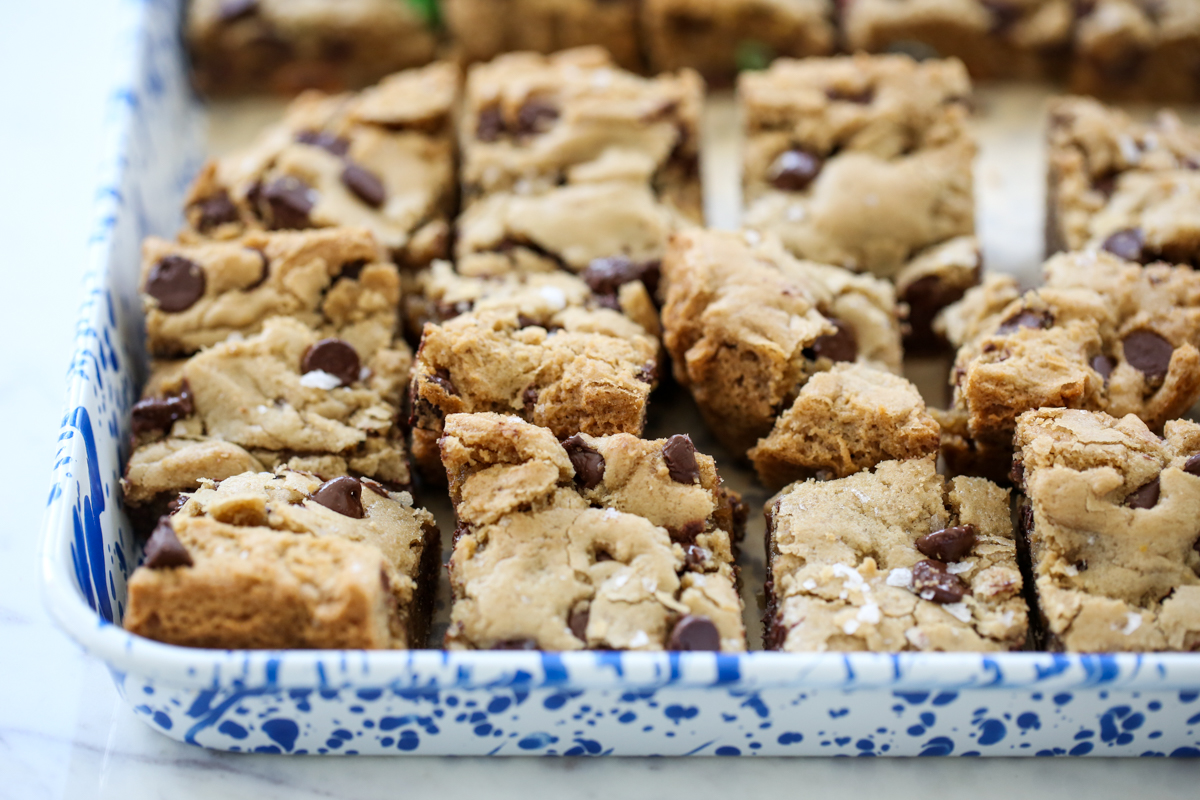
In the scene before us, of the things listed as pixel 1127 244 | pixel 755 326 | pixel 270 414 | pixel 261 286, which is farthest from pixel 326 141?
pixel 1127 244

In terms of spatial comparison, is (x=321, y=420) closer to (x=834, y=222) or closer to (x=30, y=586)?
(x=30, y=586)

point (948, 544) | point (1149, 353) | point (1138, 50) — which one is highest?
point (1138, 50)

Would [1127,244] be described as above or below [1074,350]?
above

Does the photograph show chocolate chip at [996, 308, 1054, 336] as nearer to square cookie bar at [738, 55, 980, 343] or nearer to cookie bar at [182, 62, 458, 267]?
square cookie bar at [738, 55, 980, 343]

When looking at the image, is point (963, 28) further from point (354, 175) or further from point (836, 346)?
point (354, 175)

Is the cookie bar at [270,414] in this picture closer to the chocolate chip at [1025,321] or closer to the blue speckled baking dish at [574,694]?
the blue speckled baking dish at [574,694]

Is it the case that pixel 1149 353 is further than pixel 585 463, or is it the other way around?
pixel 1149 353

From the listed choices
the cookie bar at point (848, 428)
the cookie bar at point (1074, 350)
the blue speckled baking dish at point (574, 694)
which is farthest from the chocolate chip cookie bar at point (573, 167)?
the blue speckled baking dish at point (574, 694)
